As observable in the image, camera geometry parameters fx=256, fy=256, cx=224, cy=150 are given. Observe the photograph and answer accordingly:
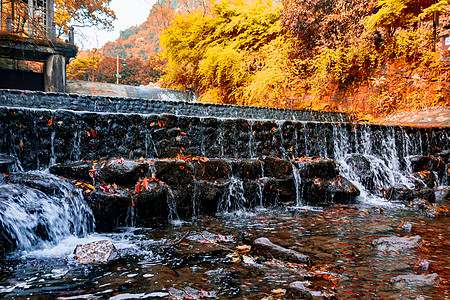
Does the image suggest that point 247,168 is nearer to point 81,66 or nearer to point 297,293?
point 297,293

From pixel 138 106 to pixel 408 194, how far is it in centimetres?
589

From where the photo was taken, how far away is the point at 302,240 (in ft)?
8.25

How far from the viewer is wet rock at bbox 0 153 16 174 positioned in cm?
301

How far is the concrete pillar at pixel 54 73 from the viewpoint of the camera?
10781 millimetres

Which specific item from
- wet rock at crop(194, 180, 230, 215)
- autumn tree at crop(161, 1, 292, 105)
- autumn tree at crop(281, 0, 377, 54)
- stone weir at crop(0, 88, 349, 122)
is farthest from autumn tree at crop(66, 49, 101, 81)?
wet rock at crop(194, 180, 230, 215)

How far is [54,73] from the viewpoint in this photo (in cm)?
1079

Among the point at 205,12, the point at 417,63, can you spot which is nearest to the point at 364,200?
the point at 417,63

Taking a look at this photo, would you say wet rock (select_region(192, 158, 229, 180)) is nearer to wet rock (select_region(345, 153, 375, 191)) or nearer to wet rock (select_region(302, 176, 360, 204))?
wet rock (select_region(302, 176, 360, 204))

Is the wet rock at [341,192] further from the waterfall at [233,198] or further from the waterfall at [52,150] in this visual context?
the waterfall at [52,150]

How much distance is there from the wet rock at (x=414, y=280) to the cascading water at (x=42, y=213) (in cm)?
280

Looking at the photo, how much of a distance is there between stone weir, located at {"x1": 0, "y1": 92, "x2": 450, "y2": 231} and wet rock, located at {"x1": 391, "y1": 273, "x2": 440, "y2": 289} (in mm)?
2323

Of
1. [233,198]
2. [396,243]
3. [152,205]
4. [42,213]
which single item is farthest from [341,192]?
[42,213]

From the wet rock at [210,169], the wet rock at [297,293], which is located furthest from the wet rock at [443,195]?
the wet rock at [297,293]

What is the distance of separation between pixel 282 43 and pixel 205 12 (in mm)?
5359
